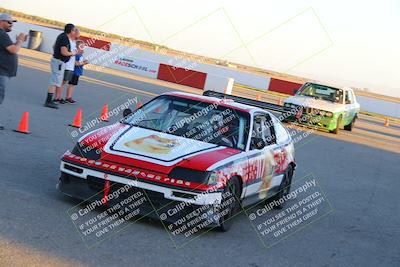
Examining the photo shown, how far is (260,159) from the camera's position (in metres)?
7.61

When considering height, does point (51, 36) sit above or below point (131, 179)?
below

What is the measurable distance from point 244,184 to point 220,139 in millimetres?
640

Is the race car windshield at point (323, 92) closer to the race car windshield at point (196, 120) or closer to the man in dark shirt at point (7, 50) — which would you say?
the man in dark shirt at point (7, 50)

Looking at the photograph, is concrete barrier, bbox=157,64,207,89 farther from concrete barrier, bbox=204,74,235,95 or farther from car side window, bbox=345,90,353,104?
car side window, bbox=345,90,353,104

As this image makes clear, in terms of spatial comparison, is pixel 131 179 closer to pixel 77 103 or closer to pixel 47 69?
pixel 77 103

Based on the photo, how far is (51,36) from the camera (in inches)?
1569

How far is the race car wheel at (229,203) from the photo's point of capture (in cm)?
656

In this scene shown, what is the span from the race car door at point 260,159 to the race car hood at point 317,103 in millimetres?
12174

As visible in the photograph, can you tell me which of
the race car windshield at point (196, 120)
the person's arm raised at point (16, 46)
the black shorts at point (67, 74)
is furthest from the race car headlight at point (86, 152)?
the black shorts at point (67, 74)

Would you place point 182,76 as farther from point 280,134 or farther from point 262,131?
point 262,131

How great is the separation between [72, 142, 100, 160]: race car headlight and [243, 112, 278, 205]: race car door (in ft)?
5.55

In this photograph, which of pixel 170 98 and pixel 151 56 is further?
pixel 151 56

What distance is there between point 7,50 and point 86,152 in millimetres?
3543

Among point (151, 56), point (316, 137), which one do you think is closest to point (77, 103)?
point (316, 137)
